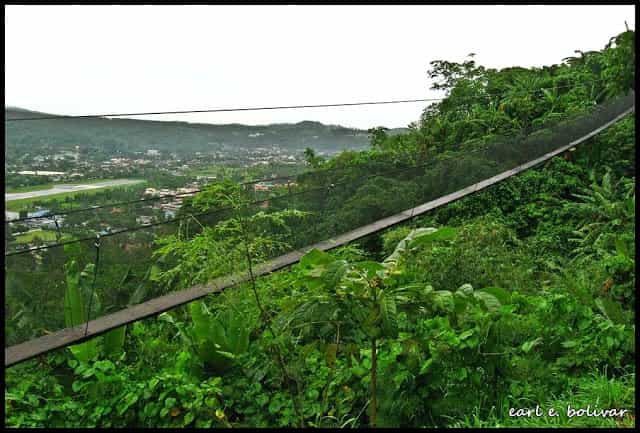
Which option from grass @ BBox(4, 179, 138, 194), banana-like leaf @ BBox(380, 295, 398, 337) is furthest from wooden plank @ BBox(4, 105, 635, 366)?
banana-like leaf @ BBox(380, 295, 398, 337)

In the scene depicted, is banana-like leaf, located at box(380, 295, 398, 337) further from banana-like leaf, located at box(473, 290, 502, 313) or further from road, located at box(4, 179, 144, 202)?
road, located at box(4, 179, 144, 202)

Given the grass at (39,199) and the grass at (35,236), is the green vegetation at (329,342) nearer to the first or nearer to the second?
the grass at (35,236)

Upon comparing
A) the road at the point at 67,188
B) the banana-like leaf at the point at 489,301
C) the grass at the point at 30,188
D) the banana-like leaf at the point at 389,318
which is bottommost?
the banana-like leaf at the point at 489,301

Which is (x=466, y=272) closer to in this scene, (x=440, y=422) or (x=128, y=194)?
(x=440, y=422)

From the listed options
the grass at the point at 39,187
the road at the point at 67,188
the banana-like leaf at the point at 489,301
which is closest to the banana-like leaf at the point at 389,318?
the banana-like leaf at the point at 489,301

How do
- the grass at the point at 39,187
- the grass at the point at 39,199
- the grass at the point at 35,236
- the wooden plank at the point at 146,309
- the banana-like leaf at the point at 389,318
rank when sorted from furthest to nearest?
the grass at the point at 39,187
the grass at the point at 39,199
the grass at the point at 35,236
the wooden plank at the point at 146,309
the banana-like leaf at the point at 389,318

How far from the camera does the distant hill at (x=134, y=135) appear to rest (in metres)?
4.26

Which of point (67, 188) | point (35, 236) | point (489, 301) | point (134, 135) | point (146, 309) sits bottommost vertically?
point (146, 309)

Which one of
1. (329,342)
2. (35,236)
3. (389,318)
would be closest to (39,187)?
(35,236)


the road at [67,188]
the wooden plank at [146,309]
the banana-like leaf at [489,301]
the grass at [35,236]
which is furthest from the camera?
the road at [67,188]

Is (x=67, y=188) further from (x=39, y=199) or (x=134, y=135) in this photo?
(x=134, y=135)

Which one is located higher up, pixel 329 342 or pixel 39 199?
pixel 39 199

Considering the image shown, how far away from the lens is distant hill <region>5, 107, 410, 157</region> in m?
4.26

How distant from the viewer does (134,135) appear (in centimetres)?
492
